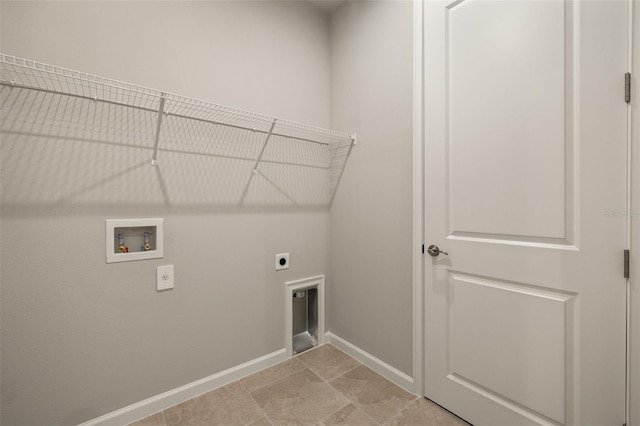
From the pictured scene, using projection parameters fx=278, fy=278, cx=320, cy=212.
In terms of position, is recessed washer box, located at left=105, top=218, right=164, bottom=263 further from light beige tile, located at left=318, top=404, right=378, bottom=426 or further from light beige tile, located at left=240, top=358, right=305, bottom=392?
light beige tile, located at left=318, top=404, right=378, bottom=426

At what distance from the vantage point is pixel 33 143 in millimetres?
1206

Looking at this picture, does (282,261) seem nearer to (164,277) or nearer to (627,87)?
(164,277)

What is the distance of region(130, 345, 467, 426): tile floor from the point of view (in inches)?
56.6

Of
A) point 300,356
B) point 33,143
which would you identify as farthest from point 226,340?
point 33,143

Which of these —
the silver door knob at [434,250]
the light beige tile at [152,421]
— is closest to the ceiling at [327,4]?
the silver door knob at [434,250]

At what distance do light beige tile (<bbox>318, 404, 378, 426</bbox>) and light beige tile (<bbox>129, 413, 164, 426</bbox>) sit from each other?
0.83m

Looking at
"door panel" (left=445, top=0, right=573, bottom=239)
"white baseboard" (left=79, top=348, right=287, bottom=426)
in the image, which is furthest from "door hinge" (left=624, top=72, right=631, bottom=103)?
"white baseboard" (left=79, top=348, right=287, bottom=426)

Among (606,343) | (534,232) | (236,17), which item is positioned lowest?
(606,343)

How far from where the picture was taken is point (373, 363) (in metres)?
1.88

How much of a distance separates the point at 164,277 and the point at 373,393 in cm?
137

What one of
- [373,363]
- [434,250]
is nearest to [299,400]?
[373,363]

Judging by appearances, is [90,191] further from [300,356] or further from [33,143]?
[300,356]

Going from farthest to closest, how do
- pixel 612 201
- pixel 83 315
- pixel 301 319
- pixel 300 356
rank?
pixel 301 319, pixel 300 356, pixel 83 315, pixel 612 201

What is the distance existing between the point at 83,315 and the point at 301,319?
4.47 feet
